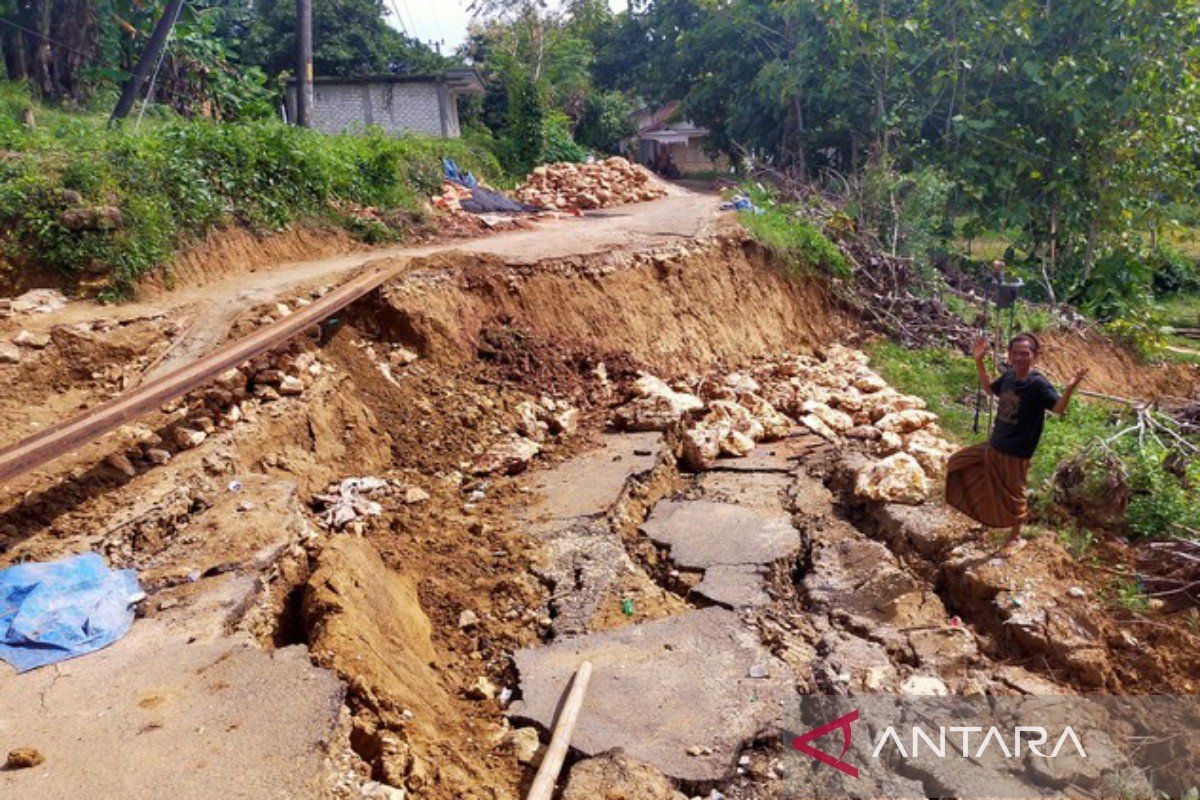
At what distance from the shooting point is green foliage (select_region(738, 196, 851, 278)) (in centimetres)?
1143

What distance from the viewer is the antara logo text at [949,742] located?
3.84 meters

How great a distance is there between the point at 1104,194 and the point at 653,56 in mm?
19106

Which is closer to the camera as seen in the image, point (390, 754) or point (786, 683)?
point (390, 754)

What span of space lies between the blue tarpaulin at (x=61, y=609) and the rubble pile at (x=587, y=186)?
11221 mm

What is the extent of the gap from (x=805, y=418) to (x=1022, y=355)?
10.3ft

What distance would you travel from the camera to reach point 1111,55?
12688 millimetres

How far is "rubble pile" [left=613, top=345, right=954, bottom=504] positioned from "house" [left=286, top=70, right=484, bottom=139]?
13.3 m

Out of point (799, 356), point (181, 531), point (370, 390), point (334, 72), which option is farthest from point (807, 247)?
point (334, 72)

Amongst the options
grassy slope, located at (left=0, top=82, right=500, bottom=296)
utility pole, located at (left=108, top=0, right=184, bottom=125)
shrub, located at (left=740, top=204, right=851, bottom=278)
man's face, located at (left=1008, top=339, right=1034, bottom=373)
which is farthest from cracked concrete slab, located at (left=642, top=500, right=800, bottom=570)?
utility pole, located at (left=108, top=0, right=184, bottom=125)

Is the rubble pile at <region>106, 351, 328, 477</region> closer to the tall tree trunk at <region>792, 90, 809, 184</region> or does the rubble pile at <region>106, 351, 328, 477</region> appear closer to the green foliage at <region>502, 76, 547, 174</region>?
the green foliage at <region>502, 76, 547, 174</region>

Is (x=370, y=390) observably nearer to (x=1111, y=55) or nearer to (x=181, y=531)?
(x=181, y=531)

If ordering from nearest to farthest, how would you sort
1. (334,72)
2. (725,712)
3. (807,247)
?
1. (725,712)
2. (807,247)
3. (334,72)

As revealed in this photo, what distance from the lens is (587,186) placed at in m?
16.0

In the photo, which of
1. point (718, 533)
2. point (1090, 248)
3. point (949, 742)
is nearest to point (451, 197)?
point (718, 533)
